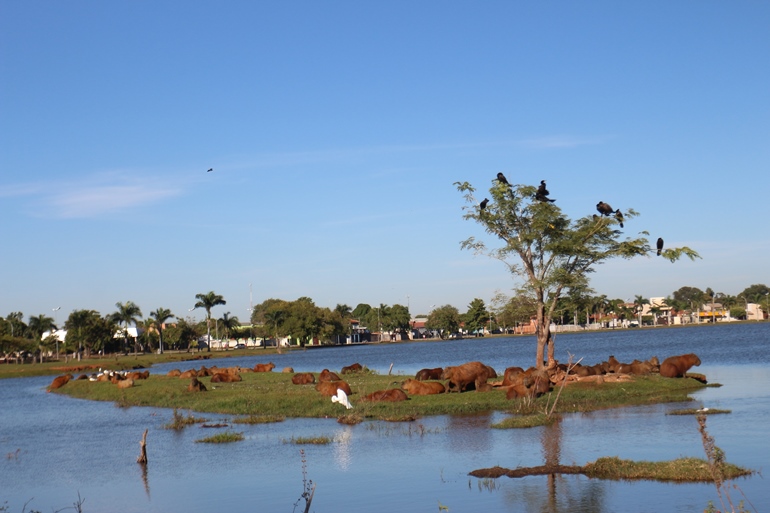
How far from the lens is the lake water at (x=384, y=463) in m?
17.2

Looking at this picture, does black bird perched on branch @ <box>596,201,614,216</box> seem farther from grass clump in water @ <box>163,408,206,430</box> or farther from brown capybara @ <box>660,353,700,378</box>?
grass clump in water @ <box>163,408,206,430</box>

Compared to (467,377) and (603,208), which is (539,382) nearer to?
(467,377)

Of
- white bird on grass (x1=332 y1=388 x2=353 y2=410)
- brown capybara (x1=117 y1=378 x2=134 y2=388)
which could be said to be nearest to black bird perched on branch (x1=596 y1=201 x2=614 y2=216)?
white bird on grass (x1=332 y1=388 x2=353 y2=410)

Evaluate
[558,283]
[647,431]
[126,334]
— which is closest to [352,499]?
[647,431]

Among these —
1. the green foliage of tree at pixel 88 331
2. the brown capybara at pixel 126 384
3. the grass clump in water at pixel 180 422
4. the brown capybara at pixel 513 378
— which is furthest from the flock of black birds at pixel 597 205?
the green foliage of tree at pixel 88 331

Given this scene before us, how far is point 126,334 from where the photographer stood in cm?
14875

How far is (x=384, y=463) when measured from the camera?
22.0 metres

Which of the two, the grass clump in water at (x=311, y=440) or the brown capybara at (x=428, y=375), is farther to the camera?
the brown capybara at (x=428, y=375)

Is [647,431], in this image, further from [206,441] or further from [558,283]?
[558,283]

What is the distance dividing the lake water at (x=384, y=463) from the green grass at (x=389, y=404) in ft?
4.57

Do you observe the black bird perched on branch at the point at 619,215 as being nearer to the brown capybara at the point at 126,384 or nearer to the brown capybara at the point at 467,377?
the brown capybara at the point at 467,377

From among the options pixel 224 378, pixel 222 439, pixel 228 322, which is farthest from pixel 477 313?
pixel 222 439

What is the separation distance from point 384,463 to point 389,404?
12.6 meters

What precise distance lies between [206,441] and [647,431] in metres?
13.9
